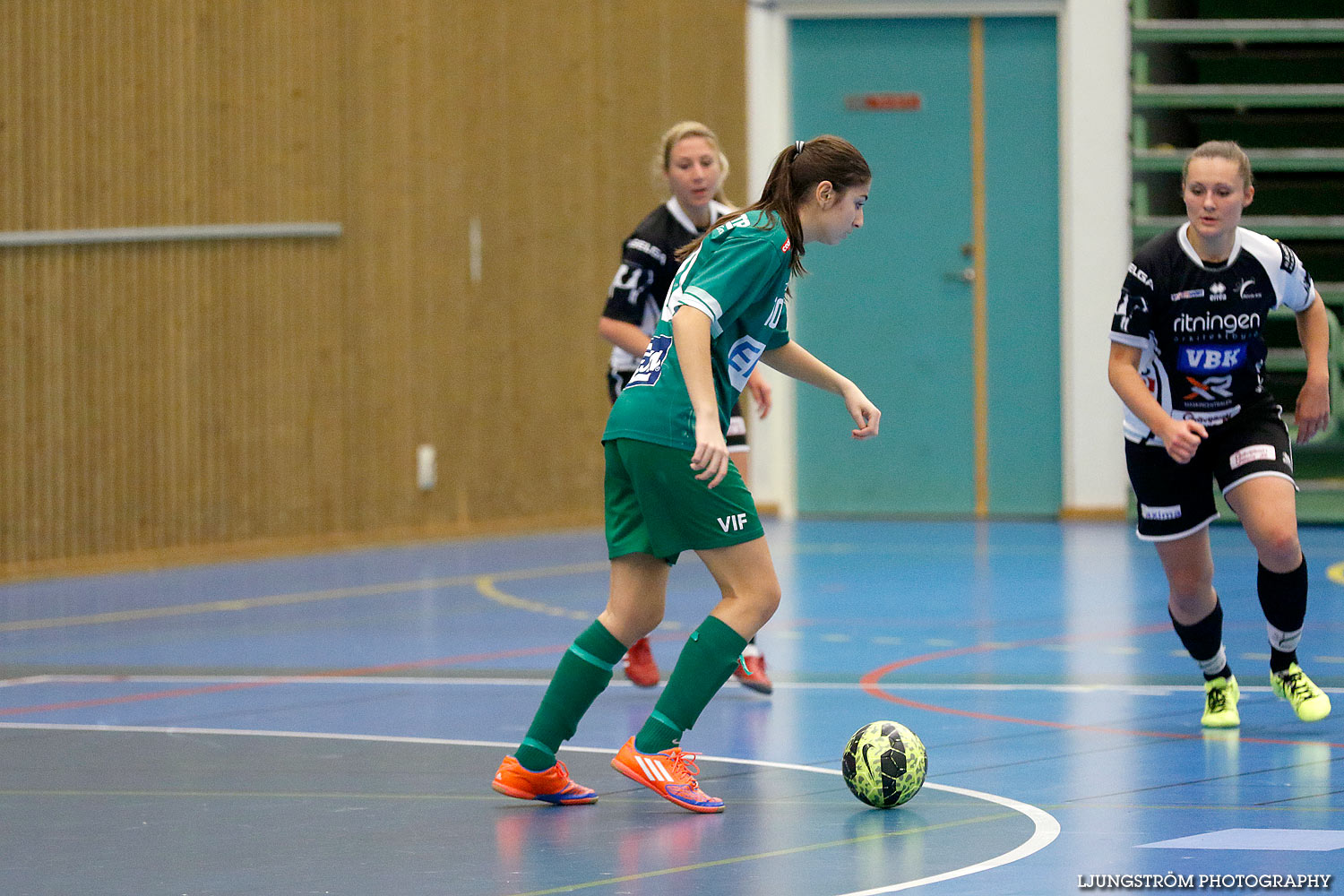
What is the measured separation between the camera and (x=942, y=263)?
1420cm

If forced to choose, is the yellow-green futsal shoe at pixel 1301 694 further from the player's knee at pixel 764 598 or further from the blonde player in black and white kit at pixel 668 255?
the player's knee at pixel 764 598

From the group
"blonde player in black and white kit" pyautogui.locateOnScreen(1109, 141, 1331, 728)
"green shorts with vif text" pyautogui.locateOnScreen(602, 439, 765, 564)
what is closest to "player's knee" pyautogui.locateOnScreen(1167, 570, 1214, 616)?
"blonde player in black and white kit" pyautogui.locateOnScreen(1109, 141, 1331, 728)

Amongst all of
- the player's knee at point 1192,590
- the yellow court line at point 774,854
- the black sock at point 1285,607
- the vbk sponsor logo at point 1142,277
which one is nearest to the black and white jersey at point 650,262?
the vbk sponsor logo at point 1142,277

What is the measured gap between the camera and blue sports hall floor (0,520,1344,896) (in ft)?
13.2

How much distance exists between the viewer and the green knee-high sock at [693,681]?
4.59 m

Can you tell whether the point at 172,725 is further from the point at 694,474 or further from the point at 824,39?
the point at 824,39

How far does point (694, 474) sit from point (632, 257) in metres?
2.30

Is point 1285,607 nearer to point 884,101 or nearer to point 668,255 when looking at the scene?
point 668,255

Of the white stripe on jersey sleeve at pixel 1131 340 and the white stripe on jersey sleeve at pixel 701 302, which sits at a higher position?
the white stripe on jersey sleeve at pixel 701 302

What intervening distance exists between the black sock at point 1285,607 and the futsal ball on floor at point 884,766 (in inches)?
66.0

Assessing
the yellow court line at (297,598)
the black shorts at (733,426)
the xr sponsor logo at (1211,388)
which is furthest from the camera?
the yellow court line at (297,598)

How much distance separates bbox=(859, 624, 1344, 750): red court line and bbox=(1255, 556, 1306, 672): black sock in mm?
436

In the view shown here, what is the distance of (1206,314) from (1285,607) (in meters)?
0.94

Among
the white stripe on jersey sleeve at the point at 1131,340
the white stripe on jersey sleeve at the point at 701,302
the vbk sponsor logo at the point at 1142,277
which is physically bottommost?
the white stripe on jersey sleeve at the point at 1131,340
